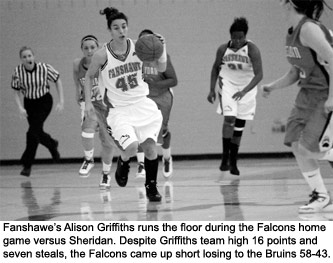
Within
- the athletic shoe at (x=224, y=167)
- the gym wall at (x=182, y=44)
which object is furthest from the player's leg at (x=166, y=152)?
the gym wall at (x=182, y=44)

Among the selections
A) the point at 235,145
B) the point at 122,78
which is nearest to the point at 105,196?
the point at 122,78

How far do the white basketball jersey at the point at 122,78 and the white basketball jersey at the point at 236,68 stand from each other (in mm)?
2827

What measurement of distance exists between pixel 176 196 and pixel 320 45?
10.1 feet

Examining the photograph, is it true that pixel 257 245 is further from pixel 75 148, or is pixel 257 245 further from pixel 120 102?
pixel 75 148

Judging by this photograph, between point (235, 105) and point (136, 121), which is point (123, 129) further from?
point (235, 105)

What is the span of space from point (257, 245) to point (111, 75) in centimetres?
329

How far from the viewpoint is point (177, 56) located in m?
14.2

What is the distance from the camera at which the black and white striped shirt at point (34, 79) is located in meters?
12.6

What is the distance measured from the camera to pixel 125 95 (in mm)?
8398

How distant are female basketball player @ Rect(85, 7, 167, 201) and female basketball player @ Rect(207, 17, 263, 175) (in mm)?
2595

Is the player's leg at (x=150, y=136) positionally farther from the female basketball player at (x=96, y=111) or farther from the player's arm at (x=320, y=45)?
the player's arm at (x=320, y=45)

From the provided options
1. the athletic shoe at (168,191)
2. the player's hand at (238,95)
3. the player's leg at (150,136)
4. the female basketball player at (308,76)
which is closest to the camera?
the female basketball player at (308,76)

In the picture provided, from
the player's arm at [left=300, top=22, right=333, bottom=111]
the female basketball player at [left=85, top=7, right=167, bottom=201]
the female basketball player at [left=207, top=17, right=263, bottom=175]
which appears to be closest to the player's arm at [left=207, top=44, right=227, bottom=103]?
the female basketball player at [left=207, top=17, right=263, bottom=175]

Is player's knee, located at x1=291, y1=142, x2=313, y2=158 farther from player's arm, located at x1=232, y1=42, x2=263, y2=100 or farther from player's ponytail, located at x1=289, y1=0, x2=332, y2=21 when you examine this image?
player's arm, located at x1=232, y1=42, x2=263, y2=100
